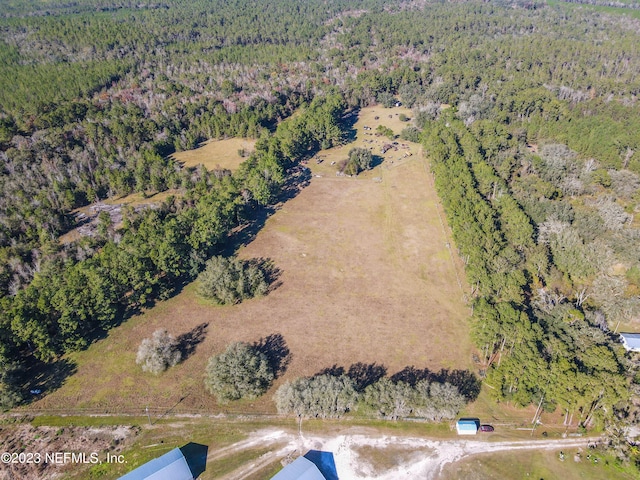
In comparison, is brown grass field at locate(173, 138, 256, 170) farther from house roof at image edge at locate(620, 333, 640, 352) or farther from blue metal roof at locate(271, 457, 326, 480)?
house roof at image edge at locate(620, 333, 640, 352)

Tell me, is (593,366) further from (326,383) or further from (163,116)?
(163,116)

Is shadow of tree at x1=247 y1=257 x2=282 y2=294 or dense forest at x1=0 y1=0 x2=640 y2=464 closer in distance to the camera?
dense forest at x1=0 y1=0 x2=640 y2=464

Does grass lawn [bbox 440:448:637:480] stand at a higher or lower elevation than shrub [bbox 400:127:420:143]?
lower

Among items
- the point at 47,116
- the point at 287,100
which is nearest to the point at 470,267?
the point at 287,100

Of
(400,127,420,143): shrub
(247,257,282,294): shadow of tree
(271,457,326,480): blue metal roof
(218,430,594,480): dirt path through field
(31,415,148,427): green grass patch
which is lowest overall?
(218,430,594,480): dirt path through field

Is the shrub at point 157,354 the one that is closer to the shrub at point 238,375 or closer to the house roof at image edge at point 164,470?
the shrub at point 238,375

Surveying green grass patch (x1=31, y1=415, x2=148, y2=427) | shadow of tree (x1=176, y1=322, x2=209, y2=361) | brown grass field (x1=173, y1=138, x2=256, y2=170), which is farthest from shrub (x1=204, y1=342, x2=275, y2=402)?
brown grass field (x1=173, y1=138, x2=256, y2=170)

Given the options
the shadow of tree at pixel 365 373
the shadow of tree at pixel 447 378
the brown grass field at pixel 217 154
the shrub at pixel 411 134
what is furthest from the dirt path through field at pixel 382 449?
the shrub at pixel 411 134
